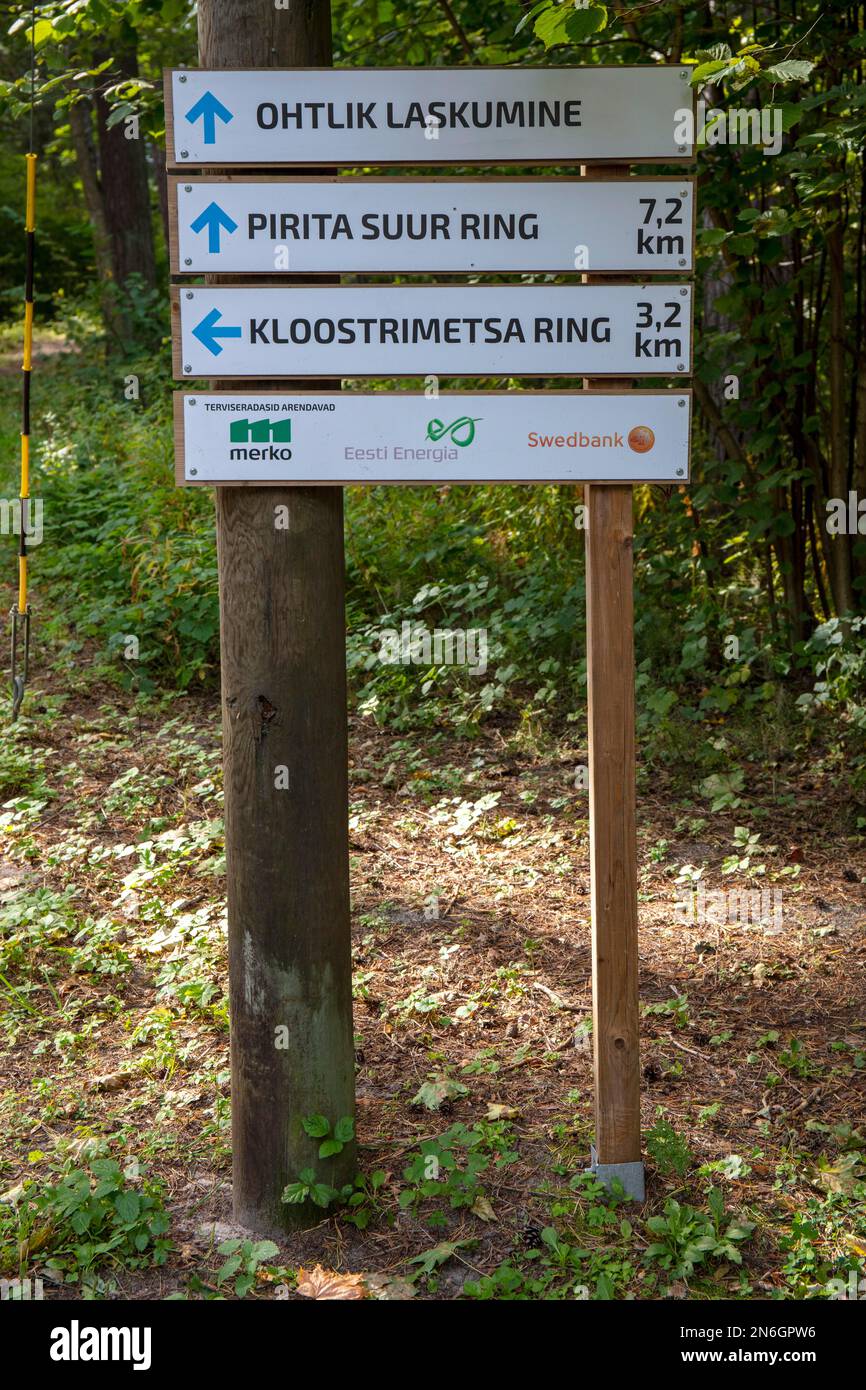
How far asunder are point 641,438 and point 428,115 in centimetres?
88

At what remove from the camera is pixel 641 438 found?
9.45ft

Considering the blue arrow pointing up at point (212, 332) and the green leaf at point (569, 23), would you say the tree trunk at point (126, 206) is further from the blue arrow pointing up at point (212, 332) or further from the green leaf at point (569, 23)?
the blue arrow pointing up at point (212, 332)

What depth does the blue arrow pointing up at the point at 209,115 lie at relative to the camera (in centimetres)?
277

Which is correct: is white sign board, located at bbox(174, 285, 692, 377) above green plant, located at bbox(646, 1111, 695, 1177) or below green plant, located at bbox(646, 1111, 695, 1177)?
above

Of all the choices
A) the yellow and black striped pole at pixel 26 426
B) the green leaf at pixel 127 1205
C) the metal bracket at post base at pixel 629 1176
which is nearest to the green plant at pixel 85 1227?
the green leaf at pixel 127 1205

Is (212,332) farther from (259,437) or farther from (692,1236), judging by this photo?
(692,1236)

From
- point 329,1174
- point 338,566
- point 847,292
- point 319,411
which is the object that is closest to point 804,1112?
point 329,1174

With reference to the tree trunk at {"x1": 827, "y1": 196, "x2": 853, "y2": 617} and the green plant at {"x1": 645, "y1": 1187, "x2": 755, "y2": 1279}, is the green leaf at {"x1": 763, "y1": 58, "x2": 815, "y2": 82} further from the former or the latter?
the tree trunk at {"x1": 827, "y1": 196, "x2": 853, "y2": 617}

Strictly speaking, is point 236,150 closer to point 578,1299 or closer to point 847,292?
point 578,1299

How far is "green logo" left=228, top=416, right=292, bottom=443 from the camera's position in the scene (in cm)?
285

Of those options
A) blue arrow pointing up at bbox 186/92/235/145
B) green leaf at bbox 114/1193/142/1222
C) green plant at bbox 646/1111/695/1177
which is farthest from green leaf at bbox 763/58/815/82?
green leaf at bbox 114/1193/142/1222

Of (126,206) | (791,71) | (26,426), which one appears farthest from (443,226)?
(126,206)

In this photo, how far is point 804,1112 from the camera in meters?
3.48

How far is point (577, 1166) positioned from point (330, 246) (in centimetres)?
240
